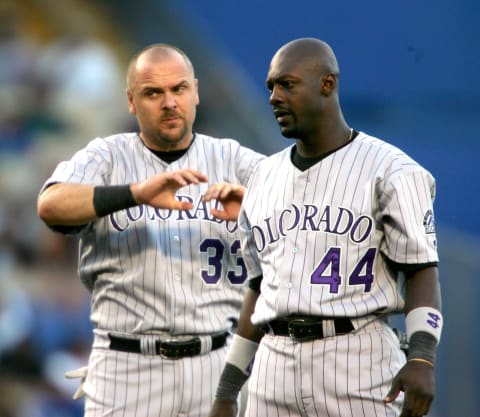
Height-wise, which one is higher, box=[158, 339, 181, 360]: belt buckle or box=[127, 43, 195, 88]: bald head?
box=[127, 43, 195, 88]: bald head

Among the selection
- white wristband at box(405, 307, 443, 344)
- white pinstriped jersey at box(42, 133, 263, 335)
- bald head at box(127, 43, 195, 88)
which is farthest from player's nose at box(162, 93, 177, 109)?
white wristband at box(405, 307, 443, 344)

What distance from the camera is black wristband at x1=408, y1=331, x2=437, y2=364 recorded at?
9.73ft

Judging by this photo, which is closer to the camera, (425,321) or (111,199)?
(425,321)

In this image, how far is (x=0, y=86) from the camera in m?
8.16

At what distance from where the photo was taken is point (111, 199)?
368cm

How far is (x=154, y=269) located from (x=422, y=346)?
1.24 metres

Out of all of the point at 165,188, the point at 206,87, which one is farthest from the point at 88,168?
the point at 206,87

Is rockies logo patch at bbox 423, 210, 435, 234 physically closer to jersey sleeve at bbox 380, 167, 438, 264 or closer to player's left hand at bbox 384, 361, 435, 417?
jersey sleeve at bbox 380, 167, 438, 264

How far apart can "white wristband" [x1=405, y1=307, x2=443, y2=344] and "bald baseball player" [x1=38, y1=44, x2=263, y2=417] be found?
1062mm

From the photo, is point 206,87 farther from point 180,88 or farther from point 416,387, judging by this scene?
point 416,387

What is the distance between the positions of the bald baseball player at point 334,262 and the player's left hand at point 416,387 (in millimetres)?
124

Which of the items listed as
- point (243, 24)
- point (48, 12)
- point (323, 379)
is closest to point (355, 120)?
point (243, 24)

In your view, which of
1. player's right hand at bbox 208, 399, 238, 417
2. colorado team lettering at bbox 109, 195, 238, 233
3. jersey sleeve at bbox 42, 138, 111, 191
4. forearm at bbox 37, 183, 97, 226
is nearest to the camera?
player's right hand at bbox 208, 399, 238, 417

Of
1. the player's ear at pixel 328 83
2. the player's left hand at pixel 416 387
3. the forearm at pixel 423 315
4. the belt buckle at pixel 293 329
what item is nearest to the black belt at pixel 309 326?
the belt buckle at pixel 293 329
